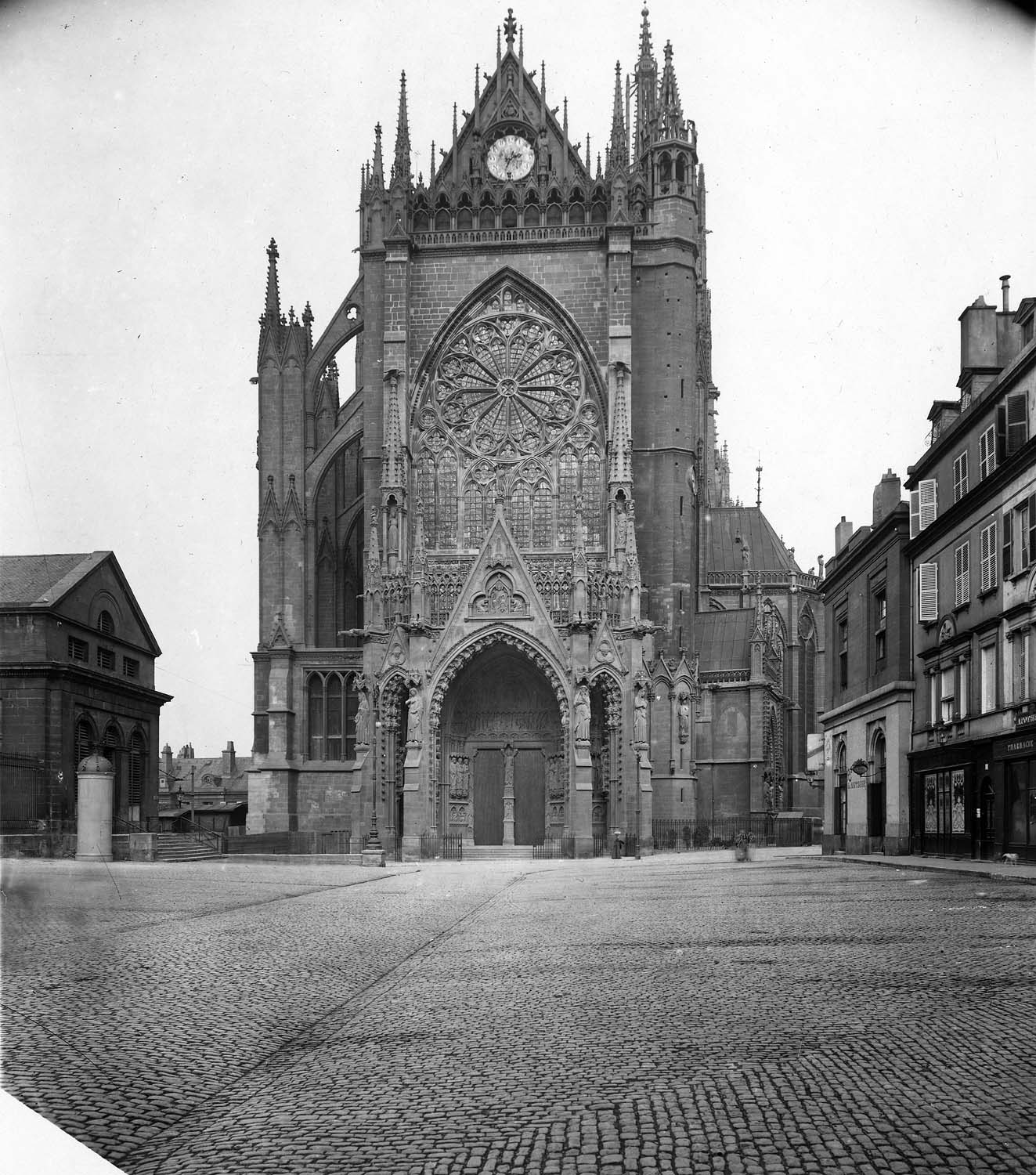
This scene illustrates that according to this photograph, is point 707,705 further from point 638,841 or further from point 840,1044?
point 840,1044

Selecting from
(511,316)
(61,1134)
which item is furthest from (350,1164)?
(511,316)

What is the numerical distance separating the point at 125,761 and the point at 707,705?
2367 centimetres

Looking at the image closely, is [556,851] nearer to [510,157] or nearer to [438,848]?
[438,848]

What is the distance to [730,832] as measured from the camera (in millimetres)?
57000

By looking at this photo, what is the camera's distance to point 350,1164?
6309 millimetres

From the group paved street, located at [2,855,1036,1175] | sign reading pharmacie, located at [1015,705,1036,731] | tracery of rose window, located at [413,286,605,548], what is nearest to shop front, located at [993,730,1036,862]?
sign reading pharmacie, located at [1015,705,1036,731]

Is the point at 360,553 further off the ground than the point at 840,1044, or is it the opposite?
the point at 360,553

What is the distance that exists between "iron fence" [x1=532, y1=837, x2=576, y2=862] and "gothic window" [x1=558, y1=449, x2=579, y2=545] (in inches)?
466

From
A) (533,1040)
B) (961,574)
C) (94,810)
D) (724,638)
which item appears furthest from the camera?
(724,638)

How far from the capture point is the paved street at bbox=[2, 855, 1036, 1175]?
657 cm

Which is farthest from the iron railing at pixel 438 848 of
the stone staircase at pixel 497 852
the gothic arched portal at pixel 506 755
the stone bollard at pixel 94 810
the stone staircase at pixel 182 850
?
the stone bollard at pixel 94 810

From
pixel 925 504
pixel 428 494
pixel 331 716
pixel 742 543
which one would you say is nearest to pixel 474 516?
pixel 428 494

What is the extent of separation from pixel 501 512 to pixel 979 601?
21.1m

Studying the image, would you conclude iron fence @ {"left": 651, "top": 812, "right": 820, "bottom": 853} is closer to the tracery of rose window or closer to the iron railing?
the iron railing
